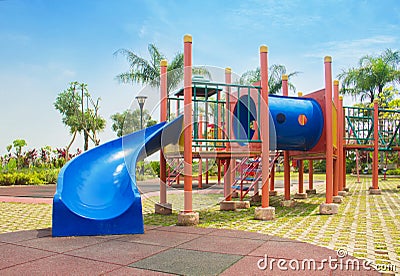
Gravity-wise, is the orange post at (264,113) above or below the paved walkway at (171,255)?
above

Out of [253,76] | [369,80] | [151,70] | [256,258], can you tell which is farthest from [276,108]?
[369,80]

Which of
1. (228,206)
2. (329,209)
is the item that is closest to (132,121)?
(228,206)

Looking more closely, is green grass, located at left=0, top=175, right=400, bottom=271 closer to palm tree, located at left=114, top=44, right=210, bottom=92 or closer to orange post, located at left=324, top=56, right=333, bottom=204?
orange post, located at left=324, top=56, right=333, bottom=204

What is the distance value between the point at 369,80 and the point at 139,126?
98.1 ft

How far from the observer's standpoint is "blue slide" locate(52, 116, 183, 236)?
589 cm

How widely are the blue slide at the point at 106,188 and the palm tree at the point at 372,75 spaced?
3012cm

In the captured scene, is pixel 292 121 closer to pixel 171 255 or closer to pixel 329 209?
pixel 329 209

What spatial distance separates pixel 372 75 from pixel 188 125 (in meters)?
31.7

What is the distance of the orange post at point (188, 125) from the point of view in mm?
7137

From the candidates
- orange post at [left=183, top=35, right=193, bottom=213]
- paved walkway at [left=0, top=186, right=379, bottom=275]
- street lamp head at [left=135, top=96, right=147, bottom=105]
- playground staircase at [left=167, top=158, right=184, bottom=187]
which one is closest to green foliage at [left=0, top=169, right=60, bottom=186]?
playground staircase at [left=167, top=158, right=184, bottom=187]

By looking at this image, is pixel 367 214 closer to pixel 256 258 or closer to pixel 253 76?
pixel 256 258

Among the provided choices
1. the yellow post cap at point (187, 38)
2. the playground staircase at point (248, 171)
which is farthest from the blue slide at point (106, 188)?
the playground staircase at point (248, 171)

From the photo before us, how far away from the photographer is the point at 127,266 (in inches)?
163

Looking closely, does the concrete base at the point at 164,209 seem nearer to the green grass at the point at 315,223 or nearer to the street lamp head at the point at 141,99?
the green grass at the point at 315,223
